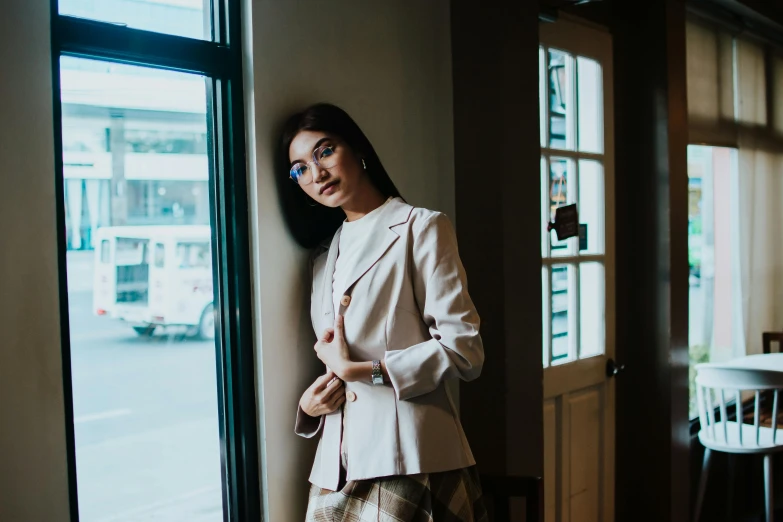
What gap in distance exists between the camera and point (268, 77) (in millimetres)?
1864

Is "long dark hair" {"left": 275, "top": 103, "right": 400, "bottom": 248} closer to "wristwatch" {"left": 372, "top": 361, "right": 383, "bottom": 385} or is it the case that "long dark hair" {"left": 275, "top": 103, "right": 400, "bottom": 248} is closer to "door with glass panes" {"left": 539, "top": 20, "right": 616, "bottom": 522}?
"wristwatch" {"left": 372, "top": 361, "right": 383, "bottom": 385}

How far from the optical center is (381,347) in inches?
69.2

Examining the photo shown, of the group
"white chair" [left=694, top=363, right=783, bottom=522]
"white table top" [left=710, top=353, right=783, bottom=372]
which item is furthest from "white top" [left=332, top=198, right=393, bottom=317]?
"white table top" [left=710, top=353, right=783, bottom=372]

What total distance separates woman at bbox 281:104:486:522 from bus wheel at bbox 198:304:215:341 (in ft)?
0.95

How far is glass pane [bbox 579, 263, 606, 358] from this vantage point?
9.47 ft

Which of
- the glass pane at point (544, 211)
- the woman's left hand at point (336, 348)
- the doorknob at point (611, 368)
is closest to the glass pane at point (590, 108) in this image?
the glass pane at point (544, 211)

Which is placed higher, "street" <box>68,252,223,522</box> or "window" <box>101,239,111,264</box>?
"window" <box>101,239,111,264</box>

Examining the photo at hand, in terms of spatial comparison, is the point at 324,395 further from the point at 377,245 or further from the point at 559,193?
the point at 559,193

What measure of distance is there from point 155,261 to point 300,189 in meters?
0.43

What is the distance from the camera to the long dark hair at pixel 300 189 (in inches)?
70.8

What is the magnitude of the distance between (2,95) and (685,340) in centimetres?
275

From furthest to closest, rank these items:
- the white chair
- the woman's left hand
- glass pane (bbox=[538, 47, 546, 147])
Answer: the white chair → glass pane (bbox=[538, 47, 546, 147]) → the woman's left hand

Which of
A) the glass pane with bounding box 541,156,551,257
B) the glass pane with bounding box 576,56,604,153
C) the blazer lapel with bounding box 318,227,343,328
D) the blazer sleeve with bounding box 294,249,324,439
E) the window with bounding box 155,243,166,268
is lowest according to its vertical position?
the blazer sleeve with bounding box 294,249,324,439

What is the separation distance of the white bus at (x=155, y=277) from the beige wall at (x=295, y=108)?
14cm
